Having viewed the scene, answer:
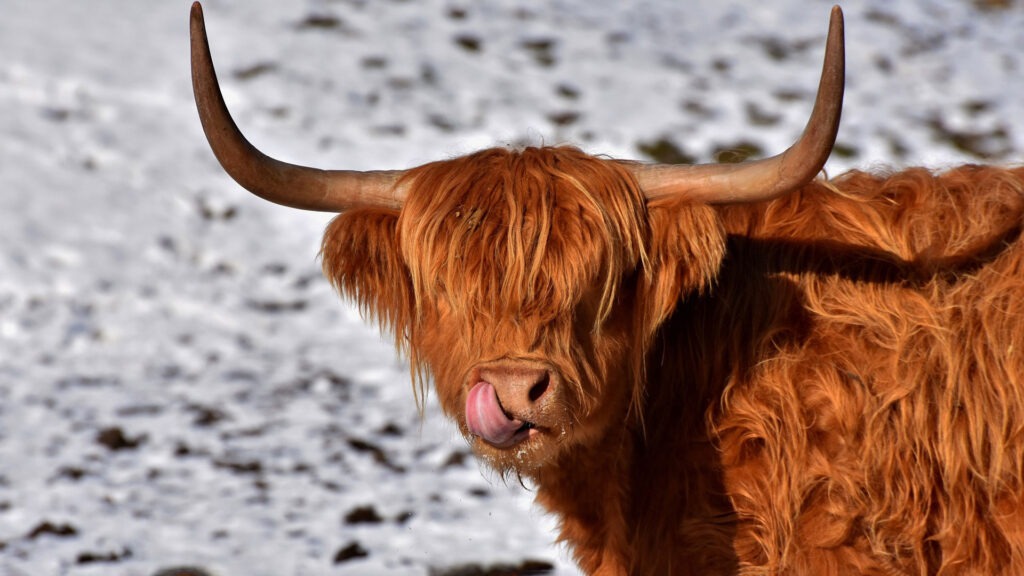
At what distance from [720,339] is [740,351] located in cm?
7

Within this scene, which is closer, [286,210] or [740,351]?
[740,351]

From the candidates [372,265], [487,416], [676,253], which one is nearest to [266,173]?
[372,265]

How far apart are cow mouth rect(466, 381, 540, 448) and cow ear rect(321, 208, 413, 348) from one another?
1.94 feet

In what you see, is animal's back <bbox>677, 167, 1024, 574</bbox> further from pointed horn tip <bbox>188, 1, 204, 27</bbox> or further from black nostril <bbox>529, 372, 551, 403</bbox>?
pointed horn tip <bbox>188, 1, 204, 27</bbox>

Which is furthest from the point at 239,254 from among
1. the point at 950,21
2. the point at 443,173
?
the point at 950,21

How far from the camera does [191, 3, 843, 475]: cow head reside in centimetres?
297

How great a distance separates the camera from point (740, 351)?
3.30m

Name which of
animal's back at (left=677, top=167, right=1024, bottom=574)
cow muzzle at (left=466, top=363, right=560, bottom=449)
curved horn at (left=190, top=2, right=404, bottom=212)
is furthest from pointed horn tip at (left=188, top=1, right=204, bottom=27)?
animal's back at (left=677, top=167, right=1024, bottom=574)

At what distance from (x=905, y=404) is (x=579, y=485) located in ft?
3.03

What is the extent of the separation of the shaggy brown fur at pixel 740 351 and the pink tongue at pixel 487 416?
11cm

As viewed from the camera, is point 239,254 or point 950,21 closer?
point 239,254

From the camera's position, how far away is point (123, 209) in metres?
8.51

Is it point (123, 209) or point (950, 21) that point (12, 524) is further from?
point (950, 21)

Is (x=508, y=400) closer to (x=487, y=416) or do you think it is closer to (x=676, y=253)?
(x=487, y=416)
